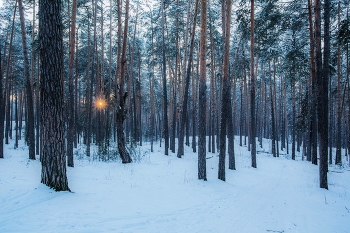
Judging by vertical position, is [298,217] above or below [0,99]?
below

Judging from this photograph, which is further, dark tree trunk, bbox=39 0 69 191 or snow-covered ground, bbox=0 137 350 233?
dark tree trunk, bbox=39 0 69 191

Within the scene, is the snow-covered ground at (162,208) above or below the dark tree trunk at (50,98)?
below

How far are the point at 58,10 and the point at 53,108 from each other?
2304 mm

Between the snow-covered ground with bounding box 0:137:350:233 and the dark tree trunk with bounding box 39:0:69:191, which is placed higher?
the dark tree trunk with bounding box 39:0:69:191

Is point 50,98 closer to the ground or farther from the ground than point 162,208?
farther from the ground

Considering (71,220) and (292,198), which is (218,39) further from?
(71,220)

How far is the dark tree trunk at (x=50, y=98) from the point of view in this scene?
15.9 feet

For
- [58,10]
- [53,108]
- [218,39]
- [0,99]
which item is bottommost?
[53,108]

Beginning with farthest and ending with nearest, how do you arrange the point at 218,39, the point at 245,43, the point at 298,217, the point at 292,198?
the point at 245,43 → the point at 218,39 → the point at 292,198 → the point at 298,217

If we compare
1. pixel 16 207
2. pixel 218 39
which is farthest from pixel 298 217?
pixel 218 39

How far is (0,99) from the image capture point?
12.1m

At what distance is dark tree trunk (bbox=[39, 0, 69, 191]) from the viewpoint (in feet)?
15.9

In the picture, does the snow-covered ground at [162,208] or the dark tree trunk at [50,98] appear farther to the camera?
the dark tree trunk at [50,98]

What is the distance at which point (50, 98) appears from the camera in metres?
4.87
